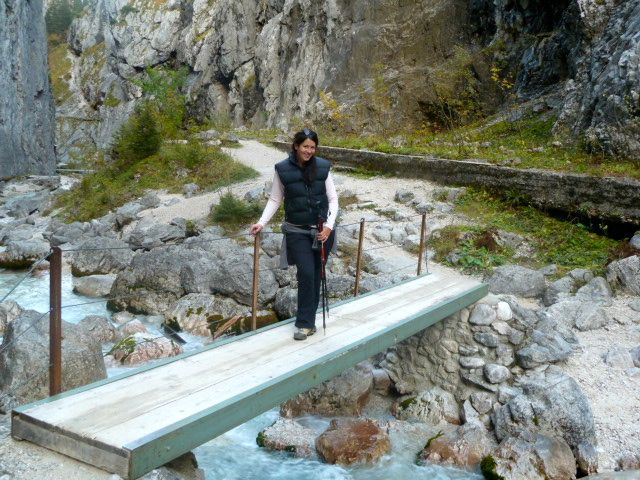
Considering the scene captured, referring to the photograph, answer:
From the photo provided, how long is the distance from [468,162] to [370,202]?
249 cm

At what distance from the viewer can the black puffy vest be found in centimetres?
488

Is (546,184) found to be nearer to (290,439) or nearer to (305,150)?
(290,439)

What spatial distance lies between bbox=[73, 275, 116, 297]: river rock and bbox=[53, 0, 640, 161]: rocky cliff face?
10585mm

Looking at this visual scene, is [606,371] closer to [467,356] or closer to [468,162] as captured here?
[467,356]

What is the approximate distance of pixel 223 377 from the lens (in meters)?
4.27

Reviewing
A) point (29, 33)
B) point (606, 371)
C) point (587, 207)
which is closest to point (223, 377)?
point (606, 371)

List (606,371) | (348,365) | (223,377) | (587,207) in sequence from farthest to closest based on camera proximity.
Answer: (587,207) → (606,371) → (348,365) → (223,377)

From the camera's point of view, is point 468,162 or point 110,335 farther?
point 468,162

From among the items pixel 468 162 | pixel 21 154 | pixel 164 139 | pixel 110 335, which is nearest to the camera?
pixel 110 335

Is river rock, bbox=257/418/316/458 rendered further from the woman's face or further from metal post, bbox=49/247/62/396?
the woman's face

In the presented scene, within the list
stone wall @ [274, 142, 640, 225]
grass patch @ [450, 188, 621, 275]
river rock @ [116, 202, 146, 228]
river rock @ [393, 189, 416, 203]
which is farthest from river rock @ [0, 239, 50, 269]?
grass patch @ [450, 188, 621, 275]

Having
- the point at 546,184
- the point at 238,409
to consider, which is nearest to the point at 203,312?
the point at 238,409

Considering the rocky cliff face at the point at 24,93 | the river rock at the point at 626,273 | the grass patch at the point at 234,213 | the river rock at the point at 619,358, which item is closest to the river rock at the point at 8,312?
the grass patch at the point at 234,213

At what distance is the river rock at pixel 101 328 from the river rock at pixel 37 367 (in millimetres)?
2387
